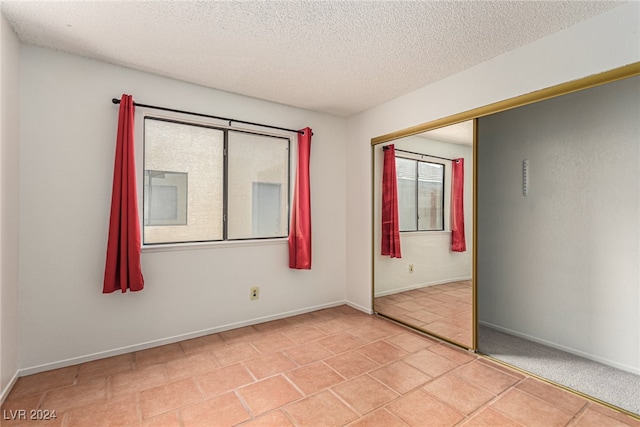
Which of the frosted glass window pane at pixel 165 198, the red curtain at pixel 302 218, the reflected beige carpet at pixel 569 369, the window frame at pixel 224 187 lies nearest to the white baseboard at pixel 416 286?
the reflected beige carpet at pixel 569 369

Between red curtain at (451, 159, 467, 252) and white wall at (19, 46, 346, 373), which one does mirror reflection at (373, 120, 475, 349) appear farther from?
white wall at (19, 46, 346, 373)

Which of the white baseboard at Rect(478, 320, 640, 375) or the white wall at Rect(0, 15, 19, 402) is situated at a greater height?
the white wall at Rect(0, 15, 19, 402)

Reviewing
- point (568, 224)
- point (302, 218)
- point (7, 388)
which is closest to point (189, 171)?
point (302, 218)

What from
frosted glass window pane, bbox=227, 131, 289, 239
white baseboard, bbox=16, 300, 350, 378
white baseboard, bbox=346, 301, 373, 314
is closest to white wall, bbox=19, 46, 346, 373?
white baseboard, bbox=16, 300, 350, 378

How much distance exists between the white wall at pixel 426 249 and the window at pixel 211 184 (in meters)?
1.10

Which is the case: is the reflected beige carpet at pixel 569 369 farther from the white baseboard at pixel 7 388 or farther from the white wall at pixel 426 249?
the white baseboard at pixel 7 388

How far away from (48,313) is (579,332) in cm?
422

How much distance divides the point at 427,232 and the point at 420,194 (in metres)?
0.40

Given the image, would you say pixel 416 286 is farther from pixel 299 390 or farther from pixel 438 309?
pixel 299 390

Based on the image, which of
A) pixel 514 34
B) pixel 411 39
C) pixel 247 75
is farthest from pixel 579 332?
pixel 247 75

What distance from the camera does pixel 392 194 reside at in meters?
3.42

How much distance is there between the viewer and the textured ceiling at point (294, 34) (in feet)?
6.07

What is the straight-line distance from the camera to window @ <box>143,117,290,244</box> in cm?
278

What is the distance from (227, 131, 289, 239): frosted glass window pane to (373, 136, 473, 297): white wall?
1088 mm
